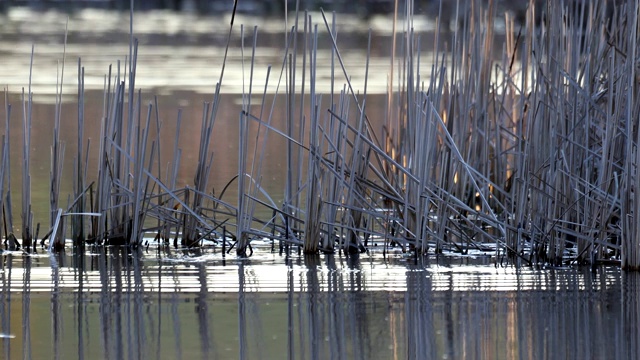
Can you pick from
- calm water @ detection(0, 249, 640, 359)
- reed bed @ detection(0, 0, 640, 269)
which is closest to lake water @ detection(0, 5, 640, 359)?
calm water @ detection(0, 249, 640, 359)

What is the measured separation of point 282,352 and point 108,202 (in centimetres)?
208

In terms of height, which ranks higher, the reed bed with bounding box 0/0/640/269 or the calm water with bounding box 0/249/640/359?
the reed bed with bounding box 0/0/640/269

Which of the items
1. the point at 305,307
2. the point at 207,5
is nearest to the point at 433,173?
the point at 305,307

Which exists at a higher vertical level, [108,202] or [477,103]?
[477,103]

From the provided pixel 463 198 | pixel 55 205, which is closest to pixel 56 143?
pixel 55 205

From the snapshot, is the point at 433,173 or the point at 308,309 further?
the point at 433,173

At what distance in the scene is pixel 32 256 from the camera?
15.7 feet

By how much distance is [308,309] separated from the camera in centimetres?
377

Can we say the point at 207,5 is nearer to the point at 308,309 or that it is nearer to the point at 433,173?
the point at 433,173

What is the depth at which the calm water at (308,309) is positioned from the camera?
3248 millimetres

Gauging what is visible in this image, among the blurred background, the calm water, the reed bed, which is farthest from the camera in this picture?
the blurred background

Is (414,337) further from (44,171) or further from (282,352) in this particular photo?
(44,171)

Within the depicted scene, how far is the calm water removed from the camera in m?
3.25

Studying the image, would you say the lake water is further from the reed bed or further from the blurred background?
the blurred background
